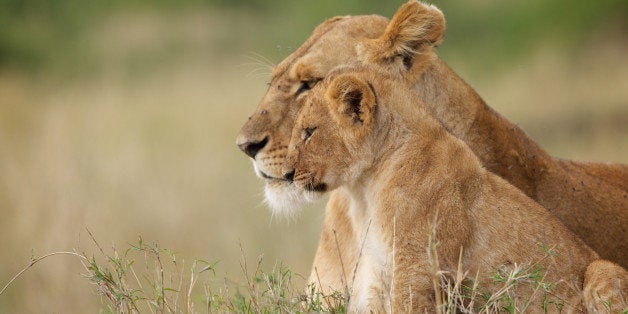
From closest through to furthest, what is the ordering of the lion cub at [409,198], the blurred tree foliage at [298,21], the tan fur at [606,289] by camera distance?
the lion cub at [409,198]
the tan fur at [606,289]
the blurred tree foliage at [298,21]

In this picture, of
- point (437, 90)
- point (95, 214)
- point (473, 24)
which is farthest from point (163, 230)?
point (473, 24)

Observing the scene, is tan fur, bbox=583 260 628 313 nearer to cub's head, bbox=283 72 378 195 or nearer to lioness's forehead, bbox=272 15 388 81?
cub's head, bbox=283 72 378 195

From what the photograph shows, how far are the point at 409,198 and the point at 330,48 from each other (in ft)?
4.01

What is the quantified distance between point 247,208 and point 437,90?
4.40m

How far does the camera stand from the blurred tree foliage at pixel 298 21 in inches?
529

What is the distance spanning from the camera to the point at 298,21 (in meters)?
14.2

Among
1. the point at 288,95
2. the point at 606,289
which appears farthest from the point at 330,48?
the point at 606,289

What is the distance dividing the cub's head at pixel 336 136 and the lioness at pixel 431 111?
1.43 feet

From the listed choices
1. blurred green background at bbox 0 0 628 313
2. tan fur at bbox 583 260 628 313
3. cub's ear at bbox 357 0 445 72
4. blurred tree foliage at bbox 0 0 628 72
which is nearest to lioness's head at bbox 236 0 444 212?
cub's ear at bbox 357 0 445 72

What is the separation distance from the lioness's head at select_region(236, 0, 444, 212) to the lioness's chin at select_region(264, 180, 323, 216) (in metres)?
0.38

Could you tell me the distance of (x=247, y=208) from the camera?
9656mm

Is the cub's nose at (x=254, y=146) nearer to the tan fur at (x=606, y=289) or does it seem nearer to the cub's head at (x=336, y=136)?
the cub's head at (x=336, y=136)

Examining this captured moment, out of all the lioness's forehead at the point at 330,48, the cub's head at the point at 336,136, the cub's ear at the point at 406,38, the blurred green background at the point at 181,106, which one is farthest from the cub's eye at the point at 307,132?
the blurred green background at the point at 181,106

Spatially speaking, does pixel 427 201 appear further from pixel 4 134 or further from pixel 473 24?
pixel 473 24
